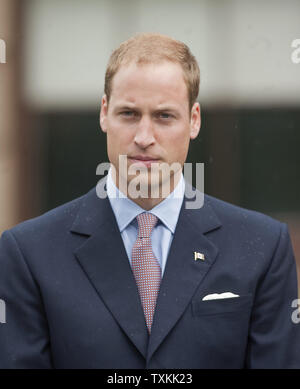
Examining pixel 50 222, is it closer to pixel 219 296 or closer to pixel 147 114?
pixel 147 114

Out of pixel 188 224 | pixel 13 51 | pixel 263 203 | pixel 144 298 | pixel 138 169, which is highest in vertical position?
pixel 13 51

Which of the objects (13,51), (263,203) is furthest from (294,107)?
(13,51)

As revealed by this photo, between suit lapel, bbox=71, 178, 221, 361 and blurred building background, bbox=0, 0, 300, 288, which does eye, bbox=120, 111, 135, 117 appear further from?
blurred building background, bbox=0, 0, 300, 288

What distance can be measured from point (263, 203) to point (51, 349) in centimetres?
591

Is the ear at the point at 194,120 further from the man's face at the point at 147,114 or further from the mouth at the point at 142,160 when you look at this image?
the mouth at the point at 142,160

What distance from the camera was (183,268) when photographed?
3.04 meters

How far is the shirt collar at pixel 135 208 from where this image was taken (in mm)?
3109

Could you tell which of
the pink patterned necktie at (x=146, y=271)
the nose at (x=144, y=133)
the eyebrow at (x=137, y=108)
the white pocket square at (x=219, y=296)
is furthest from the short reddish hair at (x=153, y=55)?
the white pocket square at (x=219, y=296)

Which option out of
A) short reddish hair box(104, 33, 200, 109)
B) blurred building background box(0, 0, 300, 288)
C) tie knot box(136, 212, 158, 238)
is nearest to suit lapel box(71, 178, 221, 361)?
tie knot box(136, 212, 158, 238)

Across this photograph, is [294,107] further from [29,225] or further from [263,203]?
[29,225]

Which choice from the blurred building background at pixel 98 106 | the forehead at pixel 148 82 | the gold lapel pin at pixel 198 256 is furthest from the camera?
the blurred building background at pixel 98 106

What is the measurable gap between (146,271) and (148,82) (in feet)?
2.71

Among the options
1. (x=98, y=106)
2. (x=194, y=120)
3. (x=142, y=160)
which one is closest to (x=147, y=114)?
(x=142, y=160)

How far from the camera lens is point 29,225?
312cm
